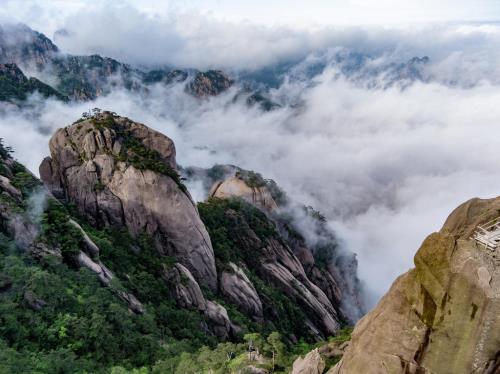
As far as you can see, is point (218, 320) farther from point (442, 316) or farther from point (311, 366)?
point (442, 316)

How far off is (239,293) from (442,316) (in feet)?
162

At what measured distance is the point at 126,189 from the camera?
61.1m

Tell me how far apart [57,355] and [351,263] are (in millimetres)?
100128

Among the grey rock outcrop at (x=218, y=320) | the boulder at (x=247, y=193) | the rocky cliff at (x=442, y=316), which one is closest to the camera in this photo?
the rocky cliff at (x=442, y=316)

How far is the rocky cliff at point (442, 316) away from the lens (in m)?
18.4

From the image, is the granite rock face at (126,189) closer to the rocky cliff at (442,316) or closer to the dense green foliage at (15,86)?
the rocky cliff at (442,316)

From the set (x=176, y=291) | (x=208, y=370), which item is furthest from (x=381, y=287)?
(x=208, y=370)

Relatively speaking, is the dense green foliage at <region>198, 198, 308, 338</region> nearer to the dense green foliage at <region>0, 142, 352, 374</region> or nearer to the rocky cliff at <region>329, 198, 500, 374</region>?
the dense green foliage at <region>0, 142, 352, 374</region>

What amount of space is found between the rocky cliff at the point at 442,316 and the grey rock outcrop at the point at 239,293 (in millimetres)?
44913

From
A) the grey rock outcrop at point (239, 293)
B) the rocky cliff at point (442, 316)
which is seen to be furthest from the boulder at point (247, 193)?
the rocky cliff at point (442, 316)

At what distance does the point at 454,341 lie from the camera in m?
19.0

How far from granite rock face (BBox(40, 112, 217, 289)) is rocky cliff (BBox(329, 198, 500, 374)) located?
43703mm

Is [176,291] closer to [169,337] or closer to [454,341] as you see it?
[169,337]

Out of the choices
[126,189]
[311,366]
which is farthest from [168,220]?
[311,366]
